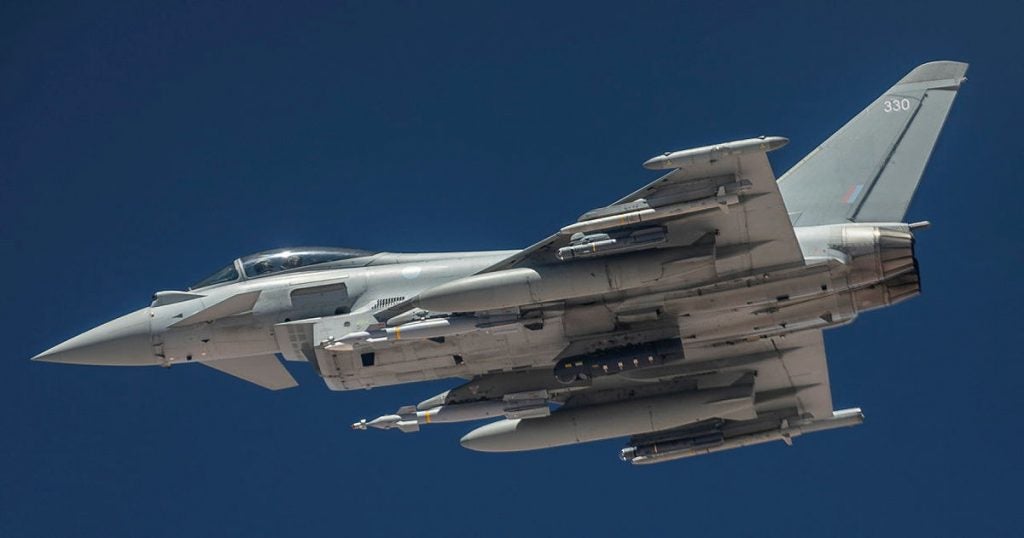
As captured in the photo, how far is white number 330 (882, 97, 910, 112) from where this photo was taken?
2181cm

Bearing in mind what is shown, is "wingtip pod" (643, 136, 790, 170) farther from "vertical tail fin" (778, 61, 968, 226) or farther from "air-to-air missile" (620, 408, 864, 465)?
"air-to-air missile" (620, 408, 864, 465)

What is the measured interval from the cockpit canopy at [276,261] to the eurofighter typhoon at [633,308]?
0.03 meters

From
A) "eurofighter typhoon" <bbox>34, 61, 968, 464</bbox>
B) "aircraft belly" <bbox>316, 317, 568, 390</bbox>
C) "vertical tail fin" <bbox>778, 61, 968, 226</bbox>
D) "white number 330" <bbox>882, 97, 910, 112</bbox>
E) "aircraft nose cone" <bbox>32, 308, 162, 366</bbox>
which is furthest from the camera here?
"aircraft nose cone" <bbox>32, 308, 162, 366</bbox>

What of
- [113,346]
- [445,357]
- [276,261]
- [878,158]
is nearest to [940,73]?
[878,158]

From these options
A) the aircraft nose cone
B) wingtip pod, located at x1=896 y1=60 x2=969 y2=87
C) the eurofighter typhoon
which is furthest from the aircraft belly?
wingtip pod, located at x1=896 y1=60 x2=969 y2=87

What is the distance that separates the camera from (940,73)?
2200 cm

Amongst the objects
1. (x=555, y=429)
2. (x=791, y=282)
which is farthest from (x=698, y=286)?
(x=555, y=429)

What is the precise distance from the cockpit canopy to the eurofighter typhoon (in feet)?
0.09

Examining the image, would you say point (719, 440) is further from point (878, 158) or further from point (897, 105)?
point (897, 105)

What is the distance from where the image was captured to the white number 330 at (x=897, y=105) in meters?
21.8

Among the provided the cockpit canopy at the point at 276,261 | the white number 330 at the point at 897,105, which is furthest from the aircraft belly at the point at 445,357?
the white number 330 at the point at 897,105

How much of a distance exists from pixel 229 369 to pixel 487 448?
15.1 ft

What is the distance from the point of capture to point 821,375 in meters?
23.2

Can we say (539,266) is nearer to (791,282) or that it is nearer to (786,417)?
(791,282)
